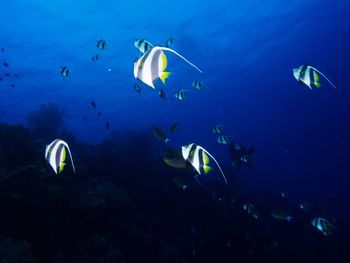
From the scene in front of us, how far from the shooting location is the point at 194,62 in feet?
141

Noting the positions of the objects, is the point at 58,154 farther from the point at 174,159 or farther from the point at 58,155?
the point at 174,159

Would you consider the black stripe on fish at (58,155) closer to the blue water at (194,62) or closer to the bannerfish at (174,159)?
the bannerfish at (174,159)

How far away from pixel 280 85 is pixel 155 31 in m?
43.5

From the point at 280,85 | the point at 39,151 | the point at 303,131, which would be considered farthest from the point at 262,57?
the point at 303,131

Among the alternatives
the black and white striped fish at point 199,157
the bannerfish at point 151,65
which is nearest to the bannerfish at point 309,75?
the black and white striped fish at point 199,157

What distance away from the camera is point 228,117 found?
84.0 meters

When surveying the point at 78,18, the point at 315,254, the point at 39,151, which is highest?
the point at 78,18

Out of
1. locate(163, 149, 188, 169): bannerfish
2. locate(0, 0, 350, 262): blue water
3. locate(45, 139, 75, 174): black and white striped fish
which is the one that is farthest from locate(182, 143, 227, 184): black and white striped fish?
locate(0, 0, 350, 262): blue water

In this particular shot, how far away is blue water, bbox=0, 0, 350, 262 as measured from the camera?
2722 centimetres

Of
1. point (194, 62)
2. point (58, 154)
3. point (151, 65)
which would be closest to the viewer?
point (151, 65)

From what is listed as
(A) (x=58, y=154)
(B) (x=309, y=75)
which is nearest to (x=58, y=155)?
(A) (x=58, y=154)

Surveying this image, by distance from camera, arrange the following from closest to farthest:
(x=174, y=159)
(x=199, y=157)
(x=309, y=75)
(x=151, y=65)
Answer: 1. (x=151, y=65)
2. (x=199, y=157)
3. (x=174, y=159)
4. (x=309, y=75)

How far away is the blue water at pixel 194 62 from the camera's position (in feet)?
89.3

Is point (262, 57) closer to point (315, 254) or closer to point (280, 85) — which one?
point (280, 85)
